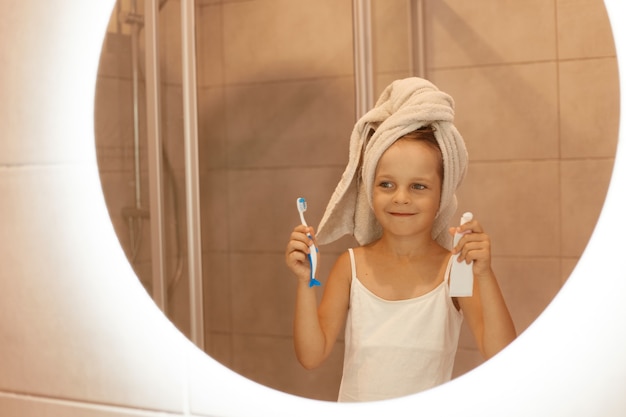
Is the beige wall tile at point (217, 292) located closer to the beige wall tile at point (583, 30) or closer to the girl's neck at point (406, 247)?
the girl's neck at point (406, 247)

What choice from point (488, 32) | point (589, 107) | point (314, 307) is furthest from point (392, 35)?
point (314, 307)

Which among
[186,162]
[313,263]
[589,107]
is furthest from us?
[186,162]

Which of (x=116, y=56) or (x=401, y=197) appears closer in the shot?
(x=401, y=197)

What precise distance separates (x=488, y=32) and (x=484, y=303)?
0.28 metres

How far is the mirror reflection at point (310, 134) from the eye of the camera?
78cm

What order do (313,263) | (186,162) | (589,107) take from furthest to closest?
(186,162) < (313,263) < (589,107)

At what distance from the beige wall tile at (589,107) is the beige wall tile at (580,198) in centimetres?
1

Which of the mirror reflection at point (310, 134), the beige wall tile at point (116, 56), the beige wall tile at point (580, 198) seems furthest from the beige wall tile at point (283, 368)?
the beige wall tile at point (116, 56)

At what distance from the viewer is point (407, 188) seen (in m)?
0.83

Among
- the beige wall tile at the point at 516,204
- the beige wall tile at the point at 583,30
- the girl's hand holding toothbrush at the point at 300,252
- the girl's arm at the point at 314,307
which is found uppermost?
the beige wall tile at the point at 583,30

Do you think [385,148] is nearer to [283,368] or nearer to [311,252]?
[311,252]

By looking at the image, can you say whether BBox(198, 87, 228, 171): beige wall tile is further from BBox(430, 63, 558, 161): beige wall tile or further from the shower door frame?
BBox(430, 63, 558, 161): beige wall tile

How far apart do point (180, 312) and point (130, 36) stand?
370 millimetres

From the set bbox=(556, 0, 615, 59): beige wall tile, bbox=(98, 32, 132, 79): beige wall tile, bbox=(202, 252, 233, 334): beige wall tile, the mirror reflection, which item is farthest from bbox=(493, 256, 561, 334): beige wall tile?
bbox=(98, 32, 132, 79): beige wall tile
